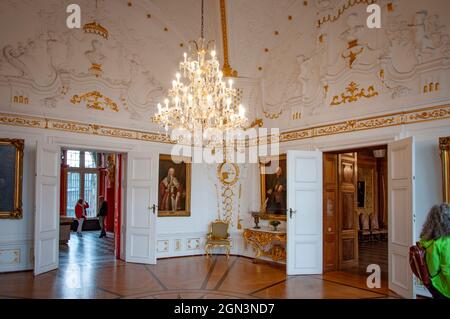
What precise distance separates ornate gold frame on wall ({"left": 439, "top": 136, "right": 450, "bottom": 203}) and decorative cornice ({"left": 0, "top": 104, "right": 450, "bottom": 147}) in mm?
423

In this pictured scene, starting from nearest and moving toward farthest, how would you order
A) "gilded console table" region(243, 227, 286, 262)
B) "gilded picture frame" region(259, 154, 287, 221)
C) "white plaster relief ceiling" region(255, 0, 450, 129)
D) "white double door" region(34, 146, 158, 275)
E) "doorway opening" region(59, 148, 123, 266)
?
"white plaster relief ceiling" region(255, 0, 450, 129)
"white double door" region(34, 146, 158, 275)
"gilded console table" region(243, 227, 286, 262)
"gilded picture frame" region(259, 154, 287, 221)
"doorway opening" region(59, 148, 123, 266)

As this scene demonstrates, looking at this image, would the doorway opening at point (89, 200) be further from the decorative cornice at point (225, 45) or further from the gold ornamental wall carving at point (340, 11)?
the gold ornamental wall carving at point (340, 11)

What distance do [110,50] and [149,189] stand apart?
126 inches

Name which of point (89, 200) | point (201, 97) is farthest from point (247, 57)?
point (89, 200)

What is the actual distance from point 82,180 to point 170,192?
8881 mm

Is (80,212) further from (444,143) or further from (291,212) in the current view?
(444,143)

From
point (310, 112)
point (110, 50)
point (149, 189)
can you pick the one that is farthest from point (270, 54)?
point (149, 189)

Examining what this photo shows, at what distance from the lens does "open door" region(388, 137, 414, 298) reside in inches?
228

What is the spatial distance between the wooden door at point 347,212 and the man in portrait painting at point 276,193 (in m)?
1.22

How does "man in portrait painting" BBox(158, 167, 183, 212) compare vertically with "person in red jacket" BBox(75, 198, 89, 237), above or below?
above

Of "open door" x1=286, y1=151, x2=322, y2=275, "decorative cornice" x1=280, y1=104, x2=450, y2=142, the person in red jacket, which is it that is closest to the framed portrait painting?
"decorative cornice" x1=280, y1=104, x2=450, y2=142

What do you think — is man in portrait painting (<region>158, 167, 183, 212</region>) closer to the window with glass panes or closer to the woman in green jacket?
the woman in green jacket

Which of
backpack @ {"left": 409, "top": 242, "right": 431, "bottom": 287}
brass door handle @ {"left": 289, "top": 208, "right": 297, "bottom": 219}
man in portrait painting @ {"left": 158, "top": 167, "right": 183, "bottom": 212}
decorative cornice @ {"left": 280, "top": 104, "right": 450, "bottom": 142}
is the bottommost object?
backpack @ {"left": 409, "top": 242, "right": 431, "bottom": 287}

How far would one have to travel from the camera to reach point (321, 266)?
25.1 ft
